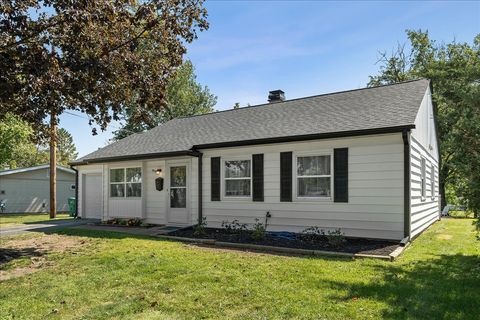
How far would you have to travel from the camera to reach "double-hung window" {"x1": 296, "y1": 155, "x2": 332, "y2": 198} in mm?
9922

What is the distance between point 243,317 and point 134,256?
4004 millimetres

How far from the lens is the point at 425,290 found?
16.9 ft

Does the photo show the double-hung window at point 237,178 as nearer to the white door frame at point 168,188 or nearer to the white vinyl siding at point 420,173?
the white door frame at point 168,188

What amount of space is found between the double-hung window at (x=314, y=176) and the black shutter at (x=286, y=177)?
0.76 feet

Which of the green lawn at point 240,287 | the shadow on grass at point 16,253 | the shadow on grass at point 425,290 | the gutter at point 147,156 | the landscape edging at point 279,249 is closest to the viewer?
the shadow on grass at point 425,290

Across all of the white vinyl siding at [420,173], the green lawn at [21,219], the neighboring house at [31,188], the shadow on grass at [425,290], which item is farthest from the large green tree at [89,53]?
the neighboring house at [31,188]

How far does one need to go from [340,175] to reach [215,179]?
4138mm

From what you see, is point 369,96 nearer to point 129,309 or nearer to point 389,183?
point 389,183

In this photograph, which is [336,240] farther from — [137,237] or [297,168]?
[137,237]

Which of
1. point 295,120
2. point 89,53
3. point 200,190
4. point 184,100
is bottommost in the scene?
point 200,190

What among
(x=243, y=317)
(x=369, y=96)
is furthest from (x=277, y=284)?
(x=369, y=96)

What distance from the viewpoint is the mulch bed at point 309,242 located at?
26.6ft

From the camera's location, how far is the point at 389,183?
8.94 metres

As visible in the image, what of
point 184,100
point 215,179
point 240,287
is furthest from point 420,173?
point 184,100
